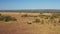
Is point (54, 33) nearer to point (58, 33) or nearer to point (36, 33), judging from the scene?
point (58, 33)

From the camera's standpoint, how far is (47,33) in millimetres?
18844

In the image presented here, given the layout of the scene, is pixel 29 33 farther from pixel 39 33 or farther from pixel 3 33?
pixel 3 33

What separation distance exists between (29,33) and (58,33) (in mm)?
3664

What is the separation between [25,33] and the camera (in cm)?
1888

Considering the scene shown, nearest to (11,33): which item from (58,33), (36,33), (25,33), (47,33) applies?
(25,33)

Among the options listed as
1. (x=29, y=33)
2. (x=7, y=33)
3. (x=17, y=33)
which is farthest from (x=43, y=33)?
(x=7, y=33)

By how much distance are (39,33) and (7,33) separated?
13.2ft

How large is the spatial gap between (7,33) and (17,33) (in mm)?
1253

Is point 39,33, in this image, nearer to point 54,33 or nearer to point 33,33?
point 33,33

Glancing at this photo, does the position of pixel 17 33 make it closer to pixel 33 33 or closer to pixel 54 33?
pixel 33 33

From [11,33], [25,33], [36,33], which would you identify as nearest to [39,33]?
[36,33]

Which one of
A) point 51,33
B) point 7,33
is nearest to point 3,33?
point 7,33

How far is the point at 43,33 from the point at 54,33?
4.65 feet

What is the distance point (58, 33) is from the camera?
741 inches
